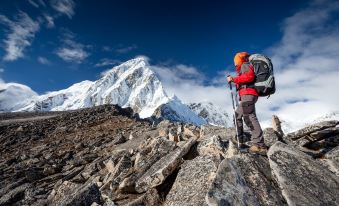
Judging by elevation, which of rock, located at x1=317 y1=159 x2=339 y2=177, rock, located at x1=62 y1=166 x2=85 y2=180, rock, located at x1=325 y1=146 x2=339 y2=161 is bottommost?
rock, located at x1=62 y1=166 x2=85 y2=180

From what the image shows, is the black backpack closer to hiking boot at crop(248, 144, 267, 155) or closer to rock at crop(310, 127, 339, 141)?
hiking boot at crop(248, 144, 267, 155)

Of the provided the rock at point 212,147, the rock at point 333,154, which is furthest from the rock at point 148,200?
the rock at point 333,154

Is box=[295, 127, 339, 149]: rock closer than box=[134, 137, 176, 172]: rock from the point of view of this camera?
No

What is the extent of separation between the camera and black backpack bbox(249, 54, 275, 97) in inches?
396

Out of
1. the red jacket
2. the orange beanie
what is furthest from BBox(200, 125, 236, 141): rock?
the orange beanie

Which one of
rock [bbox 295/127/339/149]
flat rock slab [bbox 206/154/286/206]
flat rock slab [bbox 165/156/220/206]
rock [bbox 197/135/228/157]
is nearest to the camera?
flat rock slab [bbox 206/154/286/206]

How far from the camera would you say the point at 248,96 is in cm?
1028

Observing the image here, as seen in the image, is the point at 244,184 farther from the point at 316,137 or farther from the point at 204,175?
the point at 316,137

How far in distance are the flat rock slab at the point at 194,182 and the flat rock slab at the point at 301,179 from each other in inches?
64.8

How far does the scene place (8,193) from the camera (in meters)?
17.9

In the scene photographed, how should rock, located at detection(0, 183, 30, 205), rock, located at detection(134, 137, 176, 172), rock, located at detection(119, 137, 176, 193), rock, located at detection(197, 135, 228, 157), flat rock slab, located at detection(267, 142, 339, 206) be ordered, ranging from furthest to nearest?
rock, located at detection(0, 183, 30, 205) < rock, located at detection(134, 137, 176, 172) < rock, located at detection(197, 135, 228, 157) < rock, located at detection(119, 137, 176, 193) < flat rock slab, located at detection(267, 142, 339, 206)

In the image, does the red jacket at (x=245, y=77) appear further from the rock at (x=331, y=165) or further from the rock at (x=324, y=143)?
the rock at (x=324, y=143)

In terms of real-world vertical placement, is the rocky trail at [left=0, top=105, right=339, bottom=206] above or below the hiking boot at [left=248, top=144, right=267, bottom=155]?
below

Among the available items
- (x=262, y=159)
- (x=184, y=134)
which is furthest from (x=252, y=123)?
(x=184, y=134)
